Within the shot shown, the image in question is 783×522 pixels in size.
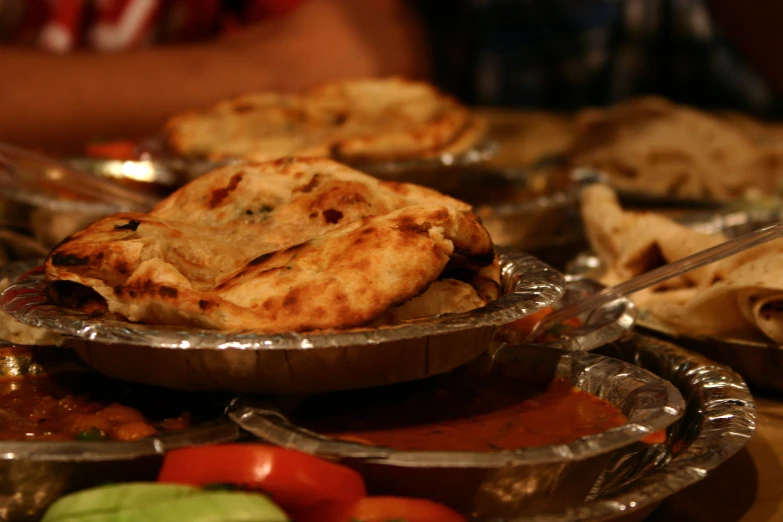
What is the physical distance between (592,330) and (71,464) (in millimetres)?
872

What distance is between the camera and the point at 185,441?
107 centimetres

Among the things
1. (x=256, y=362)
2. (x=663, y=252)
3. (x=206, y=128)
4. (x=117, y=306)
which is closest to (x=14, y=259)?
(x=206, y=128)

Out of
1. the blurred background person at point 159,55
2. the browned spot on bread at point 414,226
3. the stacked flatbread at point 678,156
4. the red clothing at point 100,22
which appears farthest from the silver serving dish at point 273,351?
the red clothing at point 100,22

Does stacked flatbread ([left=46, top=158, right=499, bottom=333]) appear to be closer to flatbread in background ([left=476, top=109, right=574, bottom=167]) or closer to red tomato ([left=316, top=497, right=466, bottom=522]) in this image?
red tomato ([left=316, top=497, right=466, bottom=522])

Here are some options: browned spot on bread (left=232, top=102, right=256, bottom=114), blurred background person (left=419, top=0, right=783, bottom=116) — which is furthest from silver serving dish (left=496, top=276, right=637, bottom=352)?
blurred background person (left=419, top=0, right=783, bottom=116)

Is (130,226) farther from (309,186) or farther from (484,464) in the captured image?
(484,464)

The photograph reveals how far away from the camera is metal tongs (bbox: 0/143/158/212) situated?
2264mm

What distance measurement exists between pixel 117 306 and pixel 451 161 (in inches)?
60.3

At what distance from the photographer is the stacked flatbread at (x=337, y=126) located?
259 cm

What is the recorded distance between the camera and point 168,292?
1154 mm

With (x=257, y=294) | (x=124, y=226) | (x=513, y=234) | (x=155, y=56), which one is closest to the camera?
(x=257, y=294)

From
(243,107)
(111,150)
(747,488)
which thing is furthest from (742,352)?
(111,150)

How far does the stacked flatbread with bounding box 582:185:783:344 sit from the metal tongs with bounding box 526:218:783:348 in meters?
0.12

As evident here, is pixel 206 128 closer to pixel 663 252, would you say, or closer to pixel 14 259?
pixel 14 259
